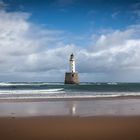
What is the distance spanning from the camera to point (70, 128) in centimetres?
915

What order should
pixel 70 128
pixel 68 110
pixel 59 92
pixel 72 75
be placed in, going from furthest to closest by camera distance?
pixel 72 75, pixel 59 92, pixel 68 110, pixel 70 128

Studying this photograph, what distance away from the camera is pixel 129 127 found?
9.38 metres

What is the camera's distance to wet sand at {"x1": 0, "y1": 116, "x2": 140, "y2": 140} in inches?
314

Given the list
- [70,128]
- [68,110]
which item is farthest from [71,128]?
[68,110]

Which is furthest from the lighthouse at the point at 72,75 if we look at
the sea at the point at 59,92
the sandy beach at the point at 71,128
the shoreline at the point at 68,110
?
the sandy beach at the point at 71,128

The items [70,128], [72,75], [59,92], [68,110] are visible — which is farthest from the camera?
[72,75]

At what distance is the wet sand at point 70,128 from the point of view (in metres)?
7.98

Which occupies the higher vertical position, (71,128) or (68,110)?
(68,110)

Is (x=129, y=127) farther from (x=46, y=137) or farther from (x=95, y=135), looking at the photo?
(x=46, y=137)

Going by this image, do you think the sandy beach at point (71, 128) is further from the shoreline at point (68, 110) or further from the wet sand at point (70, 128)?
the shoreline at point (68, 110)

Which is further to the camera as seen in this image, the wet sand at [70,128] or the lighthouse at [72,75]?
the lighthouse at [72,75]

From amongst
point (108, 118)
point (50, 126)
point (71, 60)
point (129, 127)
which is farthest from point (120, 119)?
point (71, 60)

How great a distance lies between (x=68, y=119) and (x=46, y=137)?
314 centimetres

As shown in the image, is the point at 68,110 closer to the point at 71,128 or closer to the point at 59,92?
the point at 71,128
